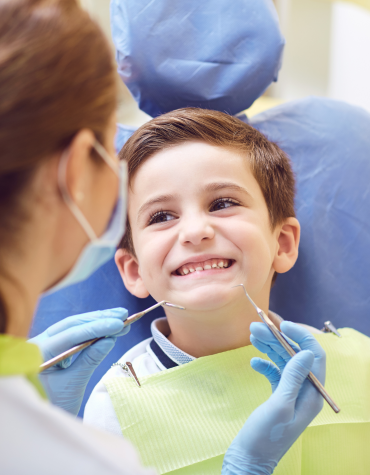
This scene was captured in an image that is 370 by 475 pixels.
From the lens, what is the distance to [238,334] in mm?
1303

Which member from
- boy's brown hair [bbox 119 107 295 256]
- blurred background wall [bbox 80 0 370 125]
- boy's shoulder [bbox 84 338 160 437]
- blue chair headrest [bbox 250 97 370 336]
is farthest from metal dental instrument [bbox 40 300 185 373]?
blurred background wall [bbox 80 0 370 125]

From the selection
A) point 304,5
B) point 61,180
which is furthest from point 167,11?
point 304,5

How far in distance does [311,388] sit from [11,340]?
0.60 meters

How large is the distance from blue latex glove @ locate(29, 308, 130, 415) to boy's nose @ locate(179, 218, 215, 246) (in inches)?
9.5

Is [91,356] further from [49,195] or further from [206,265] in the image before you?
[49,195]

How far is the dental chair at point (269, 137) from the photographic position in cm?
150

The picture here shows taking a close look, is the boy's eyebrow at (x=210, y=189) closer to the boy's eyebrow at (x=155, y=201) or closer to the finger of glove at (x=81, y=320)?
the boy's eyebrow at (x=155, y=201)

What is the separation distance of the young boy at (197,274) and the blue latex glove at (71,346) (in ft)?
0.22

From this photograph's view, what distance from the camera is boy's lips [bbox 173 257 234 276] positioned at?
117 centimetres

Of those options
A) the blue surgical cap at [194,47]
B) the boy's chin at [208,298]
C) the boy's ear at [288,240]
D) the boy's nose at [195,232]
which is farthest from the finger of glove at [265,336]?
the blue surgical cap at [194,47]

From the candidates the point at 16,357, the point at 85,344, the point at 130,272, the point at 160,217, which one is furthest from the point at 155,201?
the point at 16,357

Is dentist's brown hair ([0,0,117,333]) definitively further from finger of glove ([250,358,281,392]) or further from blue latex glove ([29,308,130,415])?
finger of glove ([250,358,281,392])

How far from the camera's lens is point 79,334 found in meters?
1.15

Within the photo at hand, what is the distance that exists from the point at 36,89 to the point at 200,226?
557 mm
